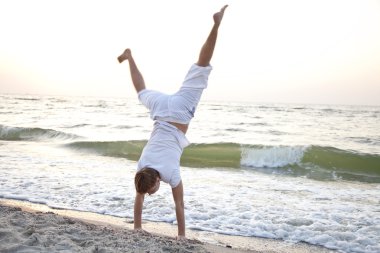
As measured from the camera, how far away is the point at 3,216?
4895mm

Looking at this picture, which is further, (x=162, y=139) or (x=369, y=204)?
(x=369, y=204)

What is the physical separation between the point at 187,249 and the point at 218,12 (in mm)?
2371

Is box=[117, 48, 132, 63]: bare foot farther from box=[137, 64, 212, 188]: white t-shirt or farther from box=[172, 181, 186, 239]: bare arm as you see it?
box=[172, 181, 186, 239]: bare arm

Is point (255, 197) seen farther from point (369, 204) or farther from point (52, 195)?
point (52, 195)

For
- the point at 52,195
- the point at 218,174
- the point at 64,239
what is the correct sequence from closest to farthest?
1. the point at 64,239
2. the point at 52,195
3. the point at 218,174

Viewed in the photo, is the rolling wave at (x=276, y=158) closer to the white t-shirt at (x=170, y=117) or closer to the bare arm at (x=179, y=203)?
the bare arm at (x=179, y=203)

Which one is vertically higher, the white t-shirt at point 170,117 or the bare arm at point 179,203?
the white t-shirt at point 170,117

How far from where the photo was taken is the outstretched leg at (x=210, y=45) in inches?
161

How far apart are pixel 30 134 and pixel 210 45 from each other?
18.9 m

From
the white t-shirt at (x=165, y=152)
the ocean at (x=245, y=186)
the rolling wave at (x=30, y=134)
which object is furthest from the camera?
the rolling wave at (x=30, y=134)

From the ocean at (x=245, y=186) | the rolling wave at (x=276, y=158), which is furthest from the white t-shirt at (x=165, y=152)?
the rolling wave at (x=276, y=158)

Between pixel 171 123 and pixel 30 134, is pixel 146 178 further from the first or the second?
pixel 30 134

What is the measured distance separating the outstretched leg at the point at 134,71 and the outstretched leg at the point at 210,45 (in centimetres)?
80

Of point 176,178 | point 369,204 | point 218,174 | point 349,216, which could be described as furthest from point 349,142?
point 176,178
